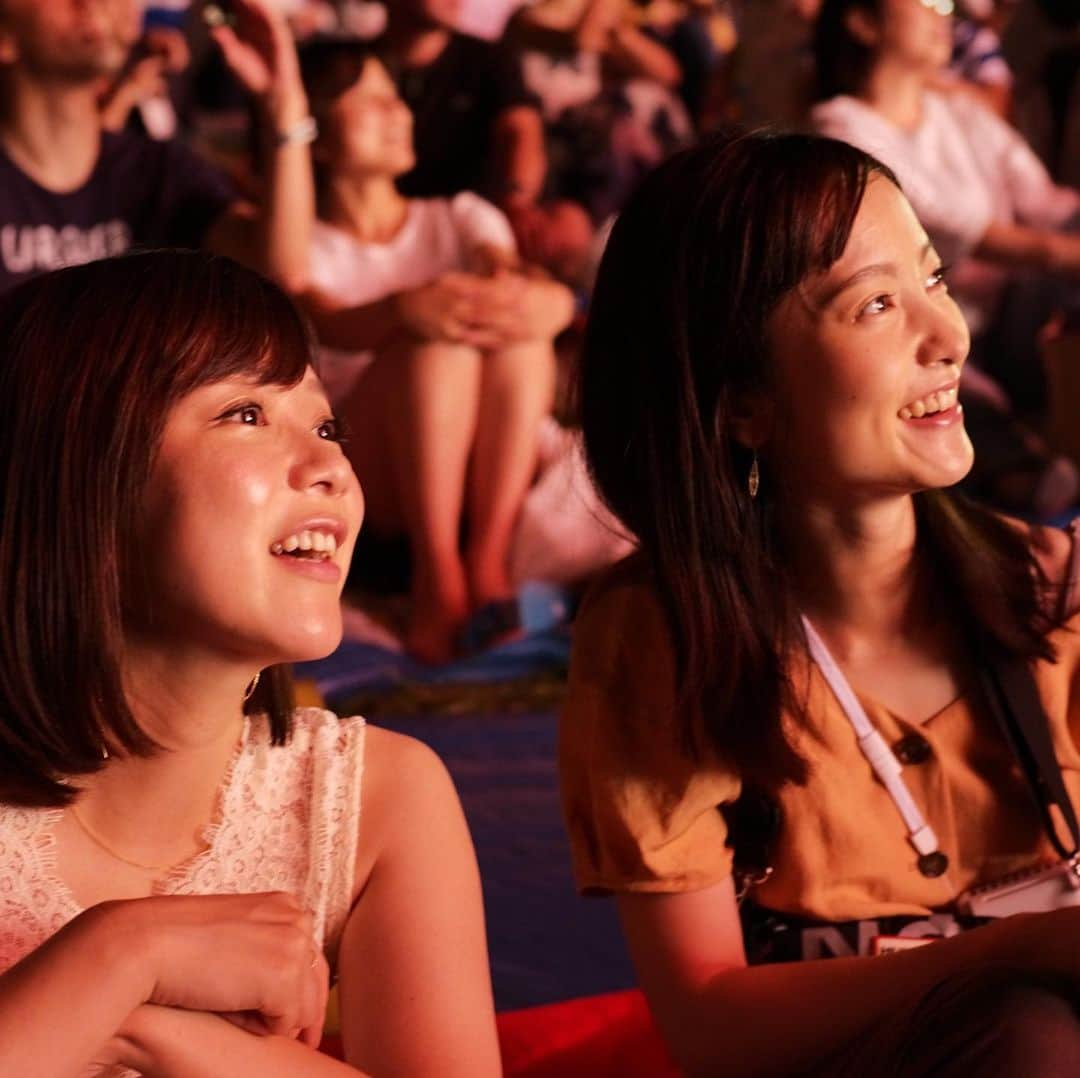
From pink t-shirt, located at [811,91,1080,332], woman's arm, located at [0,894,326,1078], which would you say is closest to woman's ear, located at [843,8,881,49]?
pink t-shirt, located at [811,91,1080,332]

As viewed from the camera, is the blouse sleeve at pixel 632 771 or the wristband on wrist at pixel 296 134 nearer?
the blouse sleeve at pixel 632 771

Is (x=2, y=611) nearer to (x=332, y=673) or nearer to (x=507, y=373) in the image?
(x=332, y=673)

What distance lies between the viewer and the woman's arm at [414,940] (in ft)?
3.92

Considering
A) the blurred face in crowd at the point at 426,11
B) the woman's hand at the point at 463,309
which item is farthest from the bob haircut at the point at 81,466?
the blurred face in crowd at the point at 426,11

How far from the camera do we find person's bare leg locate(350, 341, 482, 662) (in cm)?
314

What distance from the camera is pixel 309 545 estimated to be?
113 cm

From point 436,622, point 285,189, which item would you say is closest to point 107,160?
point 285,189

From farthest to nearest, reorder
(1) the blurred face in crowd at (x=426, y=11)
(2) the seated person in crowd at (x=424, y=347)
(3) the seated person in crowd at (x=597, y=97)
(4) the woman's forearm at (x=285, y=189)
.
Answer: (3) the seated person in crowd at (x=597, y=97), (1) the blurred face in crowd at (x=426, y=11), (2) the seated person in crowd at (x=424, y=347), (4) the woman's forearm at (x=285, y=189)

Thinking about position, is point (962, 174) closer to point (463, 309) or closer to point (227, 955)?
point (463, 309)

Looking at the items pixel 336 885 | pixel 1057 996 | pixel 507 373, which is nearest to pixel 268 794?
pixel 336 885

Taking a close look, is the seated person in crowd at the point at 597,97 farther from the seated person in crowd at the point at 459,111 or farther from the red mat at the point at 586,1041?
the red mat at the point at 586,1041

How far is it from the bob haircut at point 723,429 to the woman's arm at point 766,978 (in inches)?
4.9

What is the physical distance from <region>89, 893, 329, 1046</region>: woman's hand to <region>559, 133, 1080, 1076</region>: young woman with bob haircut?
0.33m

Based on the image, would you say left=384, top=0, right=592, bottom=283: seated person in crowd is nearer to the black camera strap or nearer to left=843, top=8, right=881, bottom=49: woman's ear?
left=843, top=8, right=881, bottom=49: woman's ear
